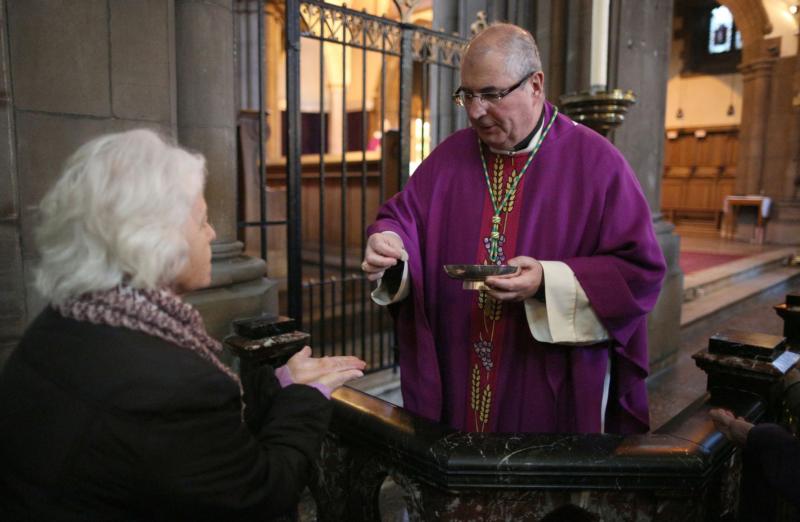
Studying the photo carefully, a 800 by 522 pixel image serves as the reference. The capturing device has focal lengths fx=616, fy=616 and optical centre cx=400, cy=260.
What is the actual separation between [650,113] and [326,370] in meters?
3.86

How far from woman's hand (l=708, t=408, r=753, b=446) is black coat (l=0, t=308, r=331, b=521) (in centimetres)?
122

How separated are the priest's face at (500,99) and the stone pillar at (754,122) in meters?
13.6

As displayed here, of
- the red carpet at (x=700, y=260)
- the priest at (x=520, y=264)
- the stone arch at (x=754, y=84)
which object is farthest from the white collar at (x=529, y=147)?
the stone arch at (x=754, y=84)

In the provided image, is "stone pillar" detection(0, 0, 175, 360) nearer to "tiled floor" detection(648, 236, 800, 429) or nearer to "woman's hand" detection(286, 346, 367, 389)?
"woman's hand" detection(286, 346, 367, 389)

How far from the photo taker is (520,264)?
1733 mm

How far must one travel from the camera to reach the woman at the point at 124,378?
3.16 ft

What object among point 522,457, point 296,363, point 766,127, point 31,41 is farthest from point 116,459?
point 766,127

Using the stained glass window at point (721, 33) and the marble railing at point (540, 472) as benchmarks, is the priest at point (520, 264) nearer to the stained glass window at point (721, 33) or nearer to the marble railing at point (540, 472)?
the marble railing at point (540, 472)

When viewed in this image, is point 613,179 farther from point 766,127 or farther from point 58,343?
point 766,127

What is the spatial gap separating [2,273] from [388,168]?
412 cm

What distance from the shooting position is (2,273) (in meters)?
2.11

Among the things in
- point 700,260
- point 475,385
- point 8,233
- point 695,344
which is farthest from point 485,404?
point 700,260

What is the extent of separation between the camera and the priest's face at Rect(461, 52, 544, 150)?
70.1 inches

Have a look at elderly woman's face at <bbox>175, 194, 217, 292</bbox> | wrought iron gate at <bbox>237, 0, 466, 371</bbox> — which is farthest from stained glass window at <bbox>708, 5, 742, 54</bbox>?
elderly woman's face at <bbox>175, 194, 217, 292</bbox>
